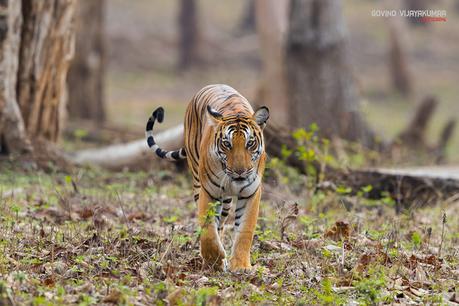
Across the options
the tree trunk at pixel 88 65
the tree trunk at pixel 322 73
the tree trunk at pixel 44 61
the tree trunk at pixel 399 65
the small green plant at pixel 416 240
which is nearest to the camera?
the small green plant at pixel 416 240

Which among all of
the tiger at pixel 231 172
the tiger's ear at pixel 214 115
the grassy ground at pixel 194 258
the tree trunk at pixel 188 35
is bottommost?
the grassy ground at pixel 194 258

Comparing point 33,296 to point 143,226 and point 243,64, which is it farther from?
point 243,64

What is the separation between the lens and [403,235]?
794cm

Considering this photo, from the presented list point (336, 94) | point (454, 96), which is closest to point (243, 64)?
point (454, 96)

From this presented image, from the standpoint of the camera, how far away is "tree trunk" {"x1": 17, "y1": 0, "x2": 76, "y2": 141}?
36.2ft

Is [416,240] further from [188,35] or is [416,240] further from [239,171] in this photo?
[188,35]

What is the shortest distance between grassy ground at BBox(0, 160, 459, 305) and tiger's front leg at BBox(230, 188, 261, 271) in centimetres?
13

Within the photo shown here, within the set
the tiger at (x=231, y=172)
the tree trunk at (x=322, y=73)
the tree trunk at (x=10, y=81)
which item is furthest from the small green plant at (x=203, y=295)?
the tree trunk at (x=322, y=73)

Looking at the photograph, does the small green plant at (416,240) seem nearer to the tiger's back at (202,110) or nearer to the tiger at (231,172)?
the tiger at (231,172)

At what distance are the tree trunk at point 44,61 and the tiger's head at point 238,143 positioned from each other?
529 centimetres

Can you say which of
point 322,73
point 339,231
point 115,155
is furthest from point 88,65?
point 339,231

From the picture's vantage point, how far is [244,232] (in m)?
6.48

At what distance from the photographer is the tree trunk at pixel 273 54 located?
782 inches

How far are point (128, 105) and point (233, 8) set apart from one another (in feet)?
55.4
